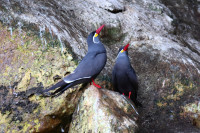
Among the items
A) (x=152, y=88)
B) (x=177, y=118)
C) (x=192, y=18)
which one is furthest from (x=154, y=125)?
(x=192, y=18)

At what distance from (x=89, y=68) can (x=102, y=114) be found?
0.83 meters

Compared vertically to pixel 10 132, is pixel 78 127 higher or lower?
Result: higher

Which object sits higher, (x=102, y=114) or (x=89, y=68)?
(x=89, y=68)

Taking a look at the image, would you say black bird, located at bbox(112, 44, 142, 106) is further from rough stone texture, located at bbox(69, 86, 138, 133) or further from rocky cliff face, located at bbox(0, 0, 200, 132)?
rough stone texture, located at bbox(69, 86, 138, 133)

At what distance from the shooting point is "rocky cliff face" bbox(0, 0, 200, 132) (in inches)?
178

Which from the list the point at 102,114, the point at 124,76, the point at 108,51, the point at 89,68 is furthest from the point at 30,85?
the point at 108,51

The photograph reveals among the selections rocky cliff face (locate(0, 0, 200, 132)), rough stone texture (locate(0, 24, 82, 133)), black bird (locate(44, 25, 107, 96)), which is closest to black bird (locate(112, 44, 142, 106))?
rocky cliff face (locate(0, 0, 200, 132))

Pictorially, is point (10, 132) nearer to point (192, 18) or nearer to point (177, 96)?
point (177, 96)

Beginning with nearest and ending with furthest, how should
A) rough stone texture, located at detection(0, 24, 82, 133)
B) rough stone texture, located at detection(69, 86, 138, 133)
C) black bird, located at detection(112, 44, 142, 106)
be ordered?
rough stone texture, located at detection(69, 86, 138, 133) → rough stone texture, located at detection(0, 24, 82, 133) → black bird, located at detection(112, 44, 142, 106)

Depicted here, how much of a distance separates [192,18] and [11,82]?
24.8ft

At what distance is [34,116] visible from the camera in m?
4.13

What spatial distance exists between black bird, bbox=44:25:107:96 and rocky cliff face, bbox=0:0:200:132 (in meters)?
0.53

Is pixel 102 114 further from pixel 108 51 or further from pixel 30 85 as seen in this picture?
pixel 108 51

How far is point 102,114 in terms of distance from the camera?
12.4ft
